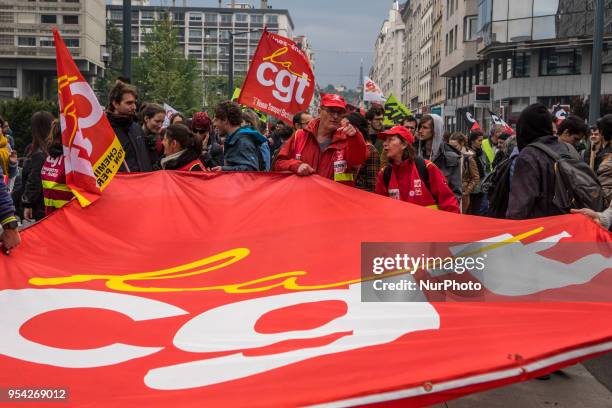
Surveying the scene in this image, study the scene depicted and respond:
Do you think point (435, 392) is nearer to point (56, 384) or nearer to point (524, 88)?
point (56, 384)

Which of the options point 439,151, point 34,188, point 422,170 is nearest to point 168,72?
point 439,151

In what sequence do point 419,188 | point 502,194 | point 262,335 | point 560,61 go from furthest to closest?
point 560,61 < point 419,188 < point 502,194 < point 262,335

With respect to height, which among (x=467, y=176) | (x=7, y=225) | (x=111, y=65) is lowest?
(x=7, y=225)

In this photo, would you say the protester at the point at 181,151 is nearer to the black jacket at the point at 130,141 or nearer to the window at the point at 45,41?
the black jacket at the point at 130,141

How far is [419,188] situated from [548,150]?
1126 mm

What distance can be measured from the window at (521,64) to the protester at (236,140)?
33622 millimetres

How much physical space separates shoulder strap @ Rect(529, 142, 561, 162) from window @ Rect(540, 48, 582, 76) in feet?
109

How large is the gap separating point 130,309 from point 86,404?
88cm

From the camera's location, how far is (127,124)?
22.5ft

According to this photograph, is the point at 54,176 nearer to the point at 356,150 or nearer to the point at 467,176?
the point at 356,150

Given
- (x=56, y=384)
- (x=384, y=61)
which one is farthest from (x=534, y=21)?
(x=384, y=61)

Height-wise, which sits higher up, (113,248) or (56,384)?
(113,248)

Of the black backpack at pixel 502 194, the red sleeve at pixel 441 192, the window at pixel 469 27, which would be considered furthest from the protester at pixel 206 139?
the window at pixel 469 27

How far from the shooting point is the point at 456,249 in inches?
199
